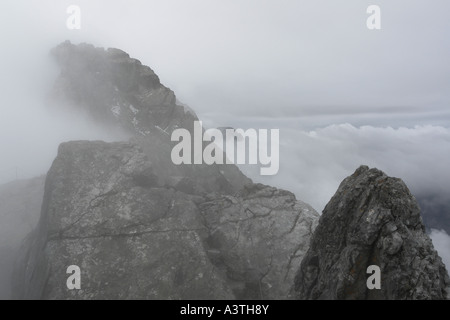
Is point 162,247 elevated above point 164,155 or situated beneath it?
situated beneath

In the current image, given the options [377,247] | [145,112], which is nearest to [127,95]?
[145,112]

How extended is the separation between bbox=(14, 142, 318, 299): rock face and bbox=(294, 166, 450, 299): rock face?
11.0m

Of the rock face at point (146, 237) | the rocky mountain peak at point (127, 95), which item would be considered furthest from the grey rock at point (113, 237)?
the rocky mountain peak at point (127, 95)

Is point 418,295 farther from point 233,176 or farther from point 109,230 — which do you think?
point 233,176

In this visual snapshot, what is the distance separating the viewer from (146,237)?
32.4 metres

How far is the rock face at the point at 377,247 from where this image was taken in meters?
18.8

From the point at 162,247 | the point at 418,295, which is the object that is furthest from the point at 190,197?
the point at 418,295

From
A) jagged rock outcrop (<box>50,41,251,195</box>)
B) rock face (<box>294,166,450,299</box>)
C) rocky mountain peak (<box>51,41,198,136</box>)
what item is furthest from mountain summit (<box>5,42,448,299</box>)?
rocky mountain peak (<box>51,41,198,136</box>)

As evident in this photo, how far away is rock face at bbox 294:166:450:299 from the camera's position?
1881 centimetres

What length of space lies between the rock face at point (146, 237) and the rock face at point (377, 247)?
11.0 meters

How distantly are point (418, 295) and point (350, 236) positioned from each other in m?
4.98

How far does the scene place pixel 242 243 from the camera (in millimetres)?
35188
